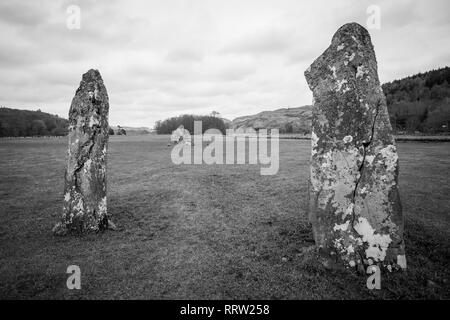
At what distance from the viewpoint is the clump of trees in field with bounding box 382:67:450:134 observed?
2419 inches

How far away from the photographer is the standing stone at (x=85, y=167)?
7754mm

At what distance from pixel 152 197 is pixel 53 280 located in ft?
21.6

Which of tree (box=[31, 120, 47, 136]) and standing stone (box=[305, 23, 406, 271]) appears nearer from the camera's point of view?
standing stone (box=[305, 23, 406, 271])

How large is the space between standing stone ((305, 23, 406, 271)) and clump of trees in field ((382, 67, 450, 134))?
70.3 metres

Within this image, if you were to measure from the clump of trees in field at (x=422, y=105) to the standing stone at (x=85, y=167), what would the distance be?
73831 mm

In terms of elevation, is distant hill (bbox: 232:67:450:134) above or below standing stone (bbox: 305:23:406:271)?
above

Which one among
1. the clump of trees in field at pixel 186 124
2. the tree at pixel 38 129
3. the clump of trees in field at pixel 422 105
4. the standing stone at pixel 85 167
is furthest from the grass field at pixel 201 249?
the tree at pixel 38 129

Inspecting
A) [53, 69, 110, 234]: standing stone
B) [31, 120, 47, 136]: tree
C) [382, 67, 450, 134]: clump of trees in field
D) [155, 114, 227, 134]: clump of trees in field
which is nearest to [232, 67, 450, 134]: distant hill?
[382, 67, 450, 134]: clump of trees in field

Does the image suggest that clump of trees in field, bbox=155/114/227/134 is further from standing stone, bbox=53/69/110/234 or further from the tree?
standing stone, bbox=53/69/110/234

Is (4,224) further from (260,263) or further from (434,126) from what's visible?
(434,126)

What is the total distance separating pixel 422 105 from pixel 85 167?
321 ft

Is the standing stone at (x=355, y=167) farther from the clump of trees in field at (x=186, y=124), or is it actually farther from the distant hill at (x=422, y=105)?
the clump of trees in field at (x=186, y=124)

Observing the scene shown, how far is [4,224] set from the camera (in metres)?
8.54

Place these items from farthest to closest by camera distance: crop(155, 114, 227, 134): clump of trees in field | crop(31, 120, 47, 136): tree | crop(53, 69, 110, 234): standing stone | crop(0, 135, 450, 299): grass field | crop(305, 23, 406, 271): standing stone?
1. crop(155, 114, 227, 134): clump of trees in field
2. crop(31, 120, 47, 136): tree
3. crop(53, 69, 110, 234): standing stone
4. crop(305, 23, 406, 271): standing stone
5. crop(0, 135, 450, 299): grass field
